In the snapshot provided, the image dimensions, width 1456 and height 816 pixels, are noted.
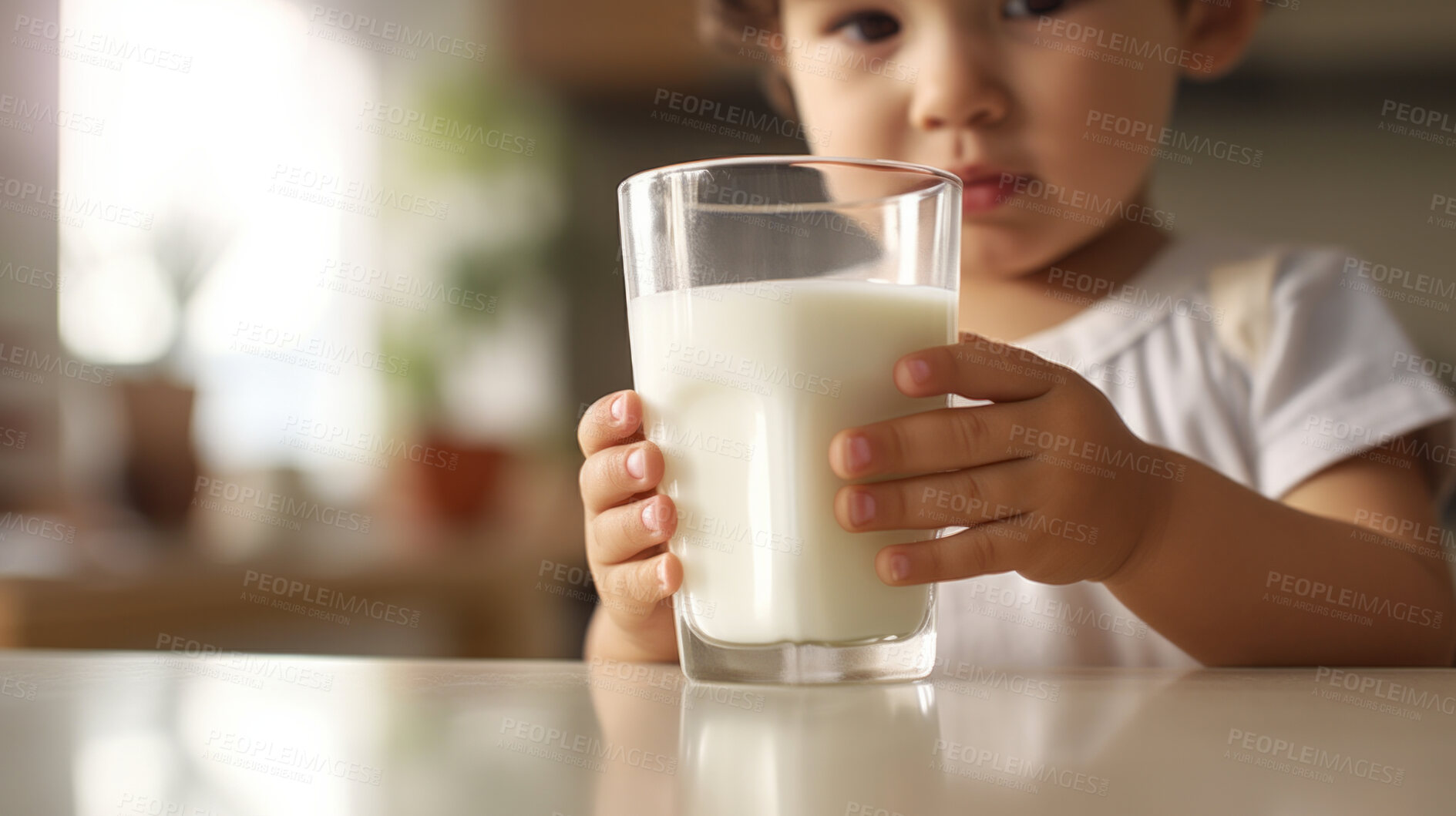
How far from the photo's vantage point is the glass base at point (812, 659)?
48cm

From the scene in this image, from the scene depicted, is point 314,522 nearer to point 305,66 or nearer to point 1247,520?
point 305,66

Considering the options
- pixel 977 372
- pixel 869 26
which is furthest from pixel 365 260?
pixel 977 372

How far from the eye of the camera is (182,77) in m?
2.41

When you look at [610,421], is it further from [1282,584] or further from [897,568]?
[1282,584]

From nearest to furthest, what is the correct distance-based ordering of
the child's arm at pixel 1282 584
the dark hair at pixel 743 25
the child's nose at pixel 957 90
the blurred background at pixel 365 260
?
the child's arm at pixel 1282 584 < the child's nose at pixel 957 90 < the dark hair at pixel 743 25 < the blurred background at pixel 365 260

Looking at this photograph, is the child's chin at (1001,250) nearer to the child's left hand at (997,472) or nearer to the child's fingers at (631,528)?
the child's left hand at (997,472)

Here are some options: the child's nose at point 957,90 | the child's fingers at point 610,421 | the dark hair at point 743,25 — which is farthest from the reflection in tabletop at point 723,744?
the dark hair at point 743,25

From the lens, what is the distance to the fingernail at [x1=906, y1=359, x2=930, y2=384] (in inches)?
18.2

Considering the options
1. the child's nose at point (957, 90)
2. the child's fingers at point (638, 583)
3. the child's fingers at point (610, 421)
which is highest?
the child's nose at point (957, 90)

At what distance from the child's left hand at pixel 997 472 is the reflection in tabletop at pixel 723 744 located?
6 centimetres

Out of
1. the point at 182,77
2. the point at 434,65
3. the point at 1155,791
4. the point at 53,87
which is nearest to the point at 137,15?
the point at 182,77

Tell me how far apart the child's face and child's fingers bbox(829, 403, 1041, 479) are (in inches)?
14.8

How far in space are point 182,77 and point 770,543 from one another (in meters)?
2.39

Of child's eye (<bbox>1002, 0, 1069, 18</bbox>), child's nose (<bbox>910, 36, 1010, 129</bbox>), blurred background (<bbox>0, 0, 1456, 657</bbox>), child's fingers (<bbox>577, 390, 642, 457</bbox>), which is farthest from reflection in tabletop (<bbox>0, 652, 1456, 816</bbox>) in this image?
blurred background (<bbox>0, 0, 1456, 657</bbox>)
